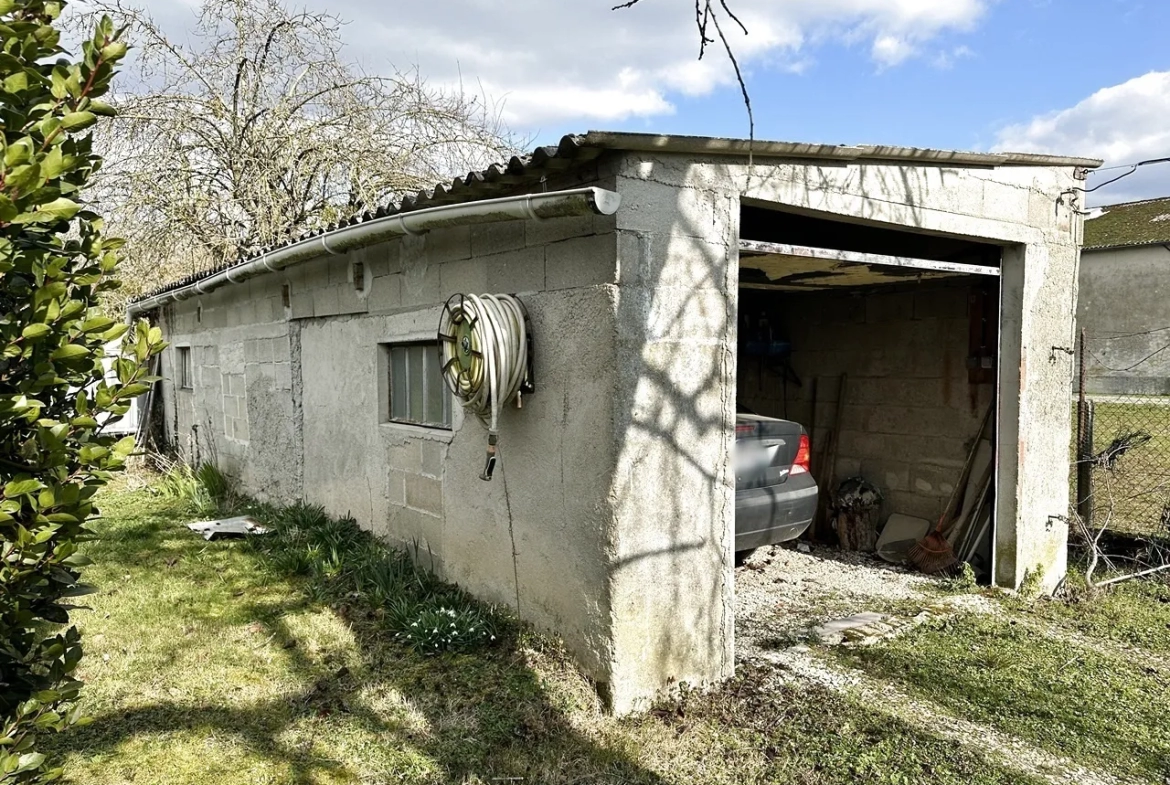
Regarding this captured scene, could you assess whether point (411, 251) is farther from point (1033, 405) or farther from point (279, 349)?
point (1033, 405)

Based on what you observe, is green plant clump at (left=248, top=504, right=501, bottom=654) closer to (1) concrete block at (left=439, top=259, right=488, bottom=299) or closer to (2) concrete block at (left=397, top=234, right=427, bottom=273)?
(1) concrete block at (left=439, top=259, right=488, bottom=299)

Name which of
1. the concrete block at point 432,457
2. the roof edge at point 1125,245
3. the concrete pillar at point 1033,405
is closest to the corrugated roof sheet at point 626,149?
the concrete pillar at point 1033,405

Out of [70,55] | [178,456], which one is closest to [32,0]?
[70,55]

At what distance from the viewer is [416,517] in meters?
5.52

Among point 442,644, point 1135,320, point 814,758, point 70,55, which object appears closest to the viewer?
point 70,55

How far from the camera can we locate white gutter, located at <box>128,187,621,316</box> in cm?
349

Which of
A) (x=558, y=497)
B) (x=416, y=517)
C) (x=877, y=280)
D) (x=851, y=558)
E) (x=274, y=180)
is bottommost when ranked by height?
(x=851, y=558)

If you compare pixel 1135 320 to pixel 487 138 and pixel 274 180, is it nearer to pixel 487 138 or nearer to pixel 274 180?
pixel 487 138

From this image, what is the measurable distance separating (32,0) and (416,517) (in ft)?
13.7

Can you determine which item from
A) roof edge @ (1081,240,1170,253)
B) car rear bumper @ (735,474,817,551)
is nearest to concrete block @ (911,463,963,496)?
car rear bumper @ (735,474,817,551)

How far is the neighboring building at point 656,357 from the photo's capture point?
3.76 m

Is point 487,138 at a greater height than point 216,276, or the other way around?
point 487,138

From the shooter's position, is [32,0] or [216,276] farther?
[216,276]

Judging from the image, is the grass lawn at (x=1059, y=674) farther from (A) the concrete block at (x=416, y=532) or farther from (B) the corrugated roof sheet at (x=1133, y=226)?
(B) the corrugated roof sheet at (x=1133, y=226)
